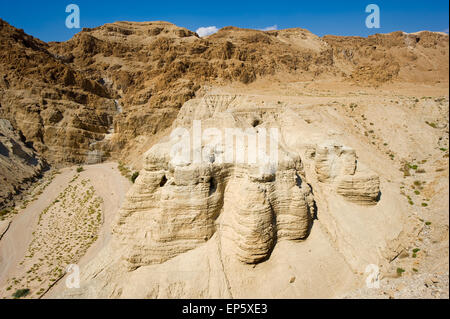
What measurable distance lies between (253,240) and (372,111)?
74.3 feet

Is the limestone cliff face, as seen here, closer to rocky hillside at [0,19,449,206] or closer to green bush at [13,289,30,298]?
green bush at [13,289,30,298]

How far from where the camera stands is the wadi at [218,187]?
30.1 feet

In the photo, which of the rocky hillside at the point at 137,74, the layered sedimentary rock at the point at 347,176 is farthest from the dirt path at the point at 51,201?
the layered sedimentary rock at the point at 347,176

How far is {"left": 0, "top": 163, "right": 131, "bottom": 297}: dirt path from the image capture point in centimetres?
1633

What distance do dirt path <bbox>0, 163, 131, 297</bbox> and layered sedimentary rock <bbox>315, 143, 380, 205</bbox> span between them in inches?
606

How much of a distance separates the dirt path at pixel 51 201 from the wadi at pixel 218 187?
129 millimetres

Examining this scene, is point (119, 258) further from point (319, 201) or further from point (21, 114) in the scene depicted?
point (21, 114)

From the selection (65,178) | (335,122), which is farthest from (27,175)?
Answer: (335,122)

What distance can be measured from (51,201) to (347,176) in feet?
84.4

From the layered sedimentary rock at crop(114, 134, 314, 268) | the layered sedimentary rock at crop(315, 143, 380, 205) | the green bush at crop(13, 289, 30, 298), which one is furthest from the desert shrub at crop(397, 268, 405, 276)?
the green bush at crop(13, 289, 30, 298)

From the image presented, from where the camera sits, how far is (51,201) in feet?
79.0

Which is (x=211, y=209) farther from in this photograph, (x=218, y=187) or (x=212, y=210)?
(x=218, y=187)

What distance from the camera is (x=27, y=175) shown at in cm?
2797

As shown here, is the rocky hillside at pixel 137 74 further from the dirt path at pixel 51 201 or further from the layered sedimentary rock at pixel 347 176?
the layered sedimentary rock at pixel 347 176
